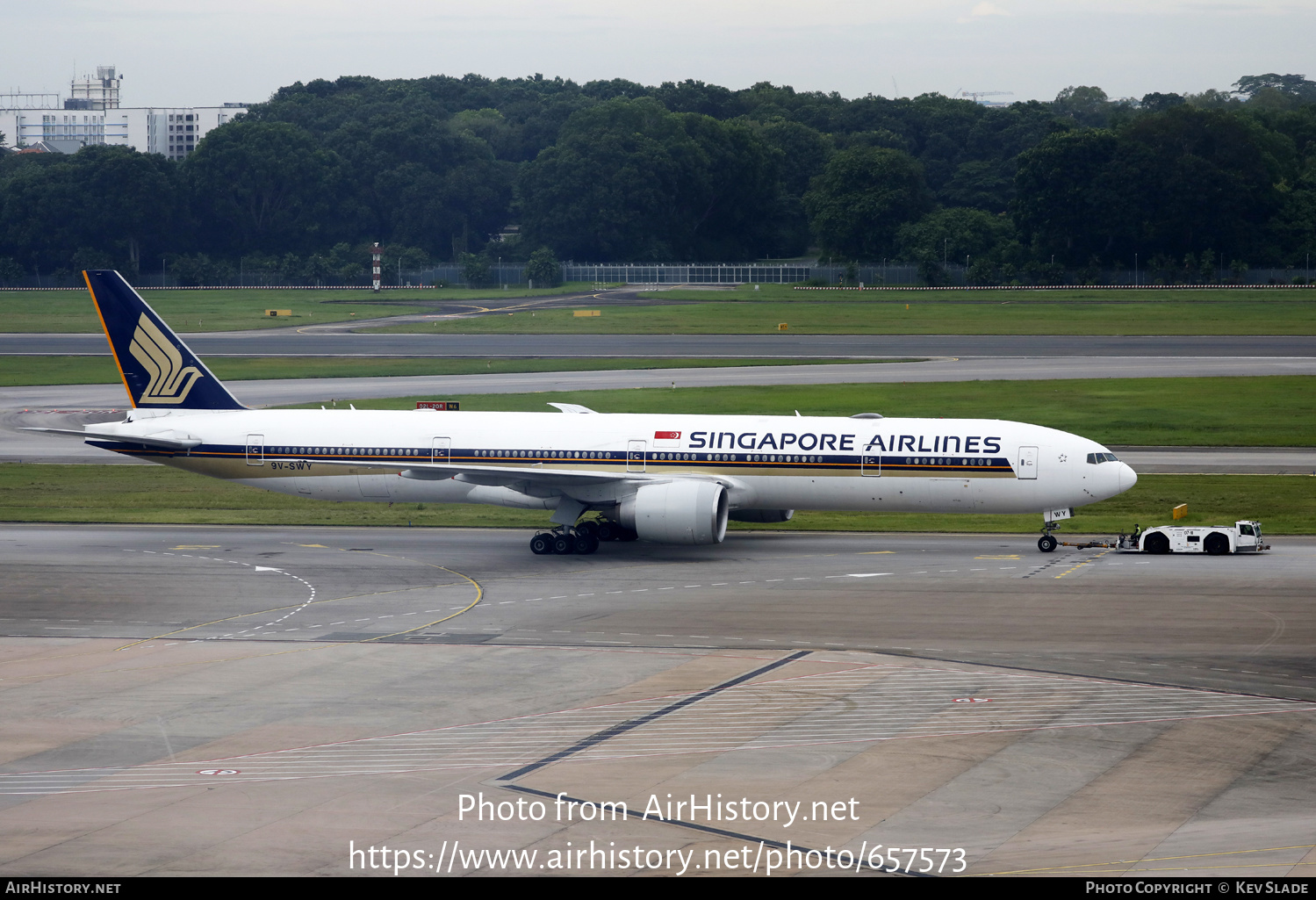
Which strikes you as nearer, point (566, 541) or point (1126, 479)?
point (1126, 479)

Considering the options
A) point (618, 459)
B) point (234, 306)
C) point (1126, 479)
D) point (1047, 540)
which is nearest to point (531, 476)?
point (618, 459)

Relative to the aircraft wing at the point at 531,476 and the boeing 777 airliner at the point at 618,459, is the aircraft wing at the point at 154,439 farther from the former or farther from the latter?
the aircraft wing at the point at 531,476

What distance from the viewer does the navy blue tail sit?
46875 mm

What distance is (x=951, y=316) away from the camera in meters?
127

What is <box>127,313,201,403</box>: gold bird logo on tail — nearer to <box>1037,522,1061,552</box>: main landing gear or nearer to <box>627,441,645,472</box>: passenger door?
<box>627,441,645,472</box>: passenger door

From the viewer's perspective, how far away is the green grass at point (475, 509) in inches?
1868

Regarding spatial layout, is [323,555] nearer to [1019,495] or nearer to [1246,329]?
[1019,495]

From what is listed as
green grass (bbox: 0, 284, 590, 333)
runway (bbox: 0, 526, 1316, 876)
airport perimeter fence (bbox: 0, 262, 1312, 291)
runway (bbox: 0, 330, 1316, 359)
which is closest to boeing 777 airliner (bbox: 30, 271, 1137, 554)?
runway (bbox: 0, 526, 1316, 876)

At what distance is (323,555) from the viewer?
4241 centimetres

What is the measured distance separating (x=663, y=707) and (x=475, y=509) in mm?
28948

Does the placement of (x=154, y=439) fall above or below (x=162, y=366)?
below

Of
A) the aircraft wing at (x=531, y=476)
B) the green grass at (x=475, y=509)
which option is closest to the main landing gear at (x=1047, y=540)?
the green grass at (x=475, y=509)

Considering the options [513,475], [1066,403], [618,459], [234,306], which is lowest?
[513,475]

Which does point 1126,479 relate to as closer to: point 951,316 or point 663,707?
point 663,707
